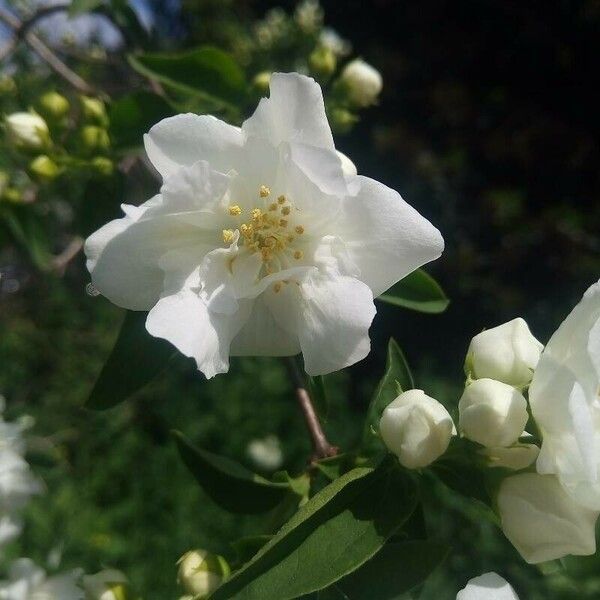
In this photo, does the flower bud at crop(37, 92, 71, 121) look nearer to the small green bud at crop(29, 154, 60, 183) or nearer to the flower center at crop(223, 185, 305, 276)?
the small green bud at crop(29, 154, 60, 183)

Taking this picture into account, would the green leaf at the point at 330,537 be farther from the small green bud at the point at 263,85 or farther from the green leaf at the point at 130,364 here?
the small green bud at the point at 263,85

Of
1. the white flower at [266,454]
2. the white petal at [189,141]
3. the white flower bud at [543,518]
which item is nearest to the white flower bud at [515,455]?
the white flower bud at [543,518]

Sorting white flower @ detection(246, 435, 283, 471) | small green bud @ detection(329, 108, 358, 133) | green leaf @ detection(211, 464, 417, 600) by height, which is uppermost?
green leaf @ detection(211, 464, 417, 600)

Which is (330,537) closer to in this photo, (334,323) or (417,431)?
(417,431)

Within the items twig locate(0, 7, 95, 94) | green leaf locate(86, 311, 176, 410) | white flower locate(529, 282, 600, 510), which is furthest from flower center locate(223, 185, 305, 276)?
twig locate(0, 7, 95, 94)

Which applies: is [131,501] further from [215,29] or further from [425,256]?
[215,29]

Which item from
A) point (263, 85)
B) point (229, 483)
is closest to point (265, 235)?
point (229, 483)
